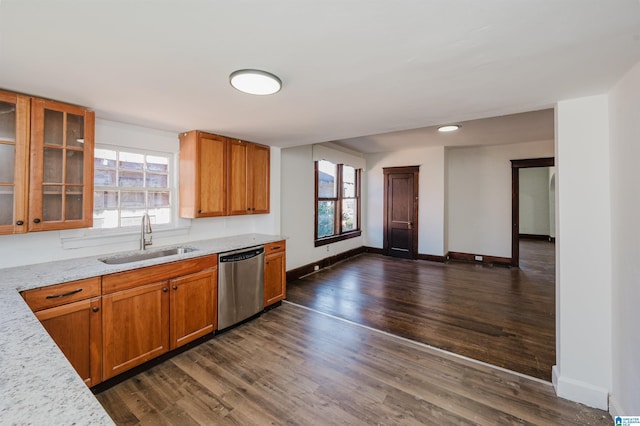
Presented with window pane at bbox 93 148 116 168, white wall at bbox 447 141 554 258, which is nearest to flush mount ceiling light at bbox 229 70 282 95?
window pane at bbox 93 148 116 168

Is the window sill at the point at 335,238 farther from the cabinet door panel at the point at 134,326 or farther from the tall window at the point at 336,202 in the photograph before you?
the cabinet door panel at the point at 134,326

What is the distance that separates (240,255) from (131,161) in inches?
61.0

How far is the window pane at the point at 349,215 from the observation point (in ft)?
20.8

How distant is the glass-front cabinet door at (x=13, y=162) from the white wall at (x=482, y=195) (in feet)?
21.8

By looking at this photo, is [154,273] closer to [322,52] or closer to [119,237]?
[119,237]

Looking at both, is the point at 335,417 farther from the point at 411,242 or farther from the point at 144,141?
the point at 411,242

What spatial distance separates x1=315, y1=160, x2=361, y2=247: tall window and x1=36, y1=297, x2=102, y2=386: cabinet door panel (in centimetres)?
368

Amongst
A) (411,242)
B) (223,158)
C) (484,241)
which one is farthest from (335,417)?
(484,241)

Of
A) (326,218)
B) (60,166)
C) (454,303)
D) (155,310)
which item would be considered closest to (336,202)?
(326,218)

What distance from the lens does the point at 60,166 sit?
2.16 meters

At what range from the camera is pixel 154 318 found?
2.34m

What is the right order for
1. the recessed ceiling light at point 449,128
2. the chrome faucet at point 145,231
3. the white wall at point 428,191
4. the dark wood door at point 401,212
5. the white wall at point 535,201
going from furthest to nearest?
1. the white wall at point 535,201
2. the dark wood door at point 401,212
3. the white wall at point 428,191
4. the recessed ceiling light at point 449,128
5. the chrome faucet at point 145,231

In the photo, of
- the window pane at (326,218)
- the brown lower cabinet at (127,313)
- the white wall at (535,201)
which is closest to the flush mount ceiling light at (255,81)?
the brown lower cabinet at (127,313)

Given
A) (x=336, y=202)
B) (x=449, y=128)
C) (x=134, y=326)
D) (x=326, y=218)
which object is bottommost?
(x=134, y=326)
